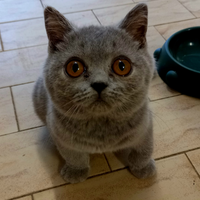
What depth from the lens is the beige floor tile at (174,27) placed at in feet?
6.31

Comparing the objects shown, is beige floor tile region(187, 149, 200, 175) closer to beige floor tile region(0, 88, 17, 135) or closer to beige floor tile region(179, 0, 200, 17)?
beige floor tile region(0, 88, 17, 135)

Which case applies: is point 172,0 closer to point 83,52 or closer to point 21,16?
point 21,16

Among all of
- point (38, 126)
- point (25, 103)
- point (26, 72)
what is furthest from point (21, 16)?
point (38, 126)

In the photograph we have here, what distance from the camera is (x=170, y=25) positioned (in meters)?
1.98

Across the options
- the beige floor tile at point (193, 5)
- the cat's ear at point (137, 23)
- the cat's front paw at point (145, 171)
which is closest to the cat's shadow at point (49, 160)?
the cat's front paw at point (145, 171)

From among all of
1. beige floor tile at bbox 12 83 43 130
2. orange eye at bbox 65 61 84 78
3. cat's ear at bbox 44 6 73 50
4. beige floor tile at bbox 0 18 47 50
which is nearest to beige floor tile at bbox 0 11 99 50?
beige floor tile at bbox 0 18 47 50

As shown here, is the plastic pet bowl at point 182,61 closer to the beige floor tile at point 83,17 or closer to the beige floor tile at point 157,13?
the beige floor tile at point 157,13

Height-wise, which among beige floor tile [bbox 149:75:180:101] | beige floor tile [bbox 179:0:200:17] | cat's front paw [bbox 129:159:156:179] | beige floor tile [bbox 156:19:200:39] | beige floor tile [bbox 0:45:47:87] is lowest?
cat's front paw [bbox 129:159:156:179]

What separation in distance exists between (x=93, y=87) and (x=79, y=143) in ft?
1.03

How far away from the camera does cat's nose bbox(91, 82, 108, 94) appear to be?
0.75m

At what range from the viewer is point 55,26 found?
0.90 meters

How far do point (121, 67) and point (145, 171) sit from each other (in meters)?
0.59

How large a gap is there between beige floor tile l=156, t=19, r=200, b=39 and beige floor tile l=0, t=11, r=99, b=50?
512 mm

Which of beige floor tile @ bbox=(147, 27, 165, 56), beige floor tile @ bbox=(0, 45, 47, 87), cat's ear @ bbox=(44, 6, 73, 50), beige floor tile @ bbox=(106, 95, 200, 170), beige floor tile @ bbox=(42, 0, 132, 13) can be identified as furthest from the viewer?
beige floor tile @ bbox=(42, 0, 132, 13)
